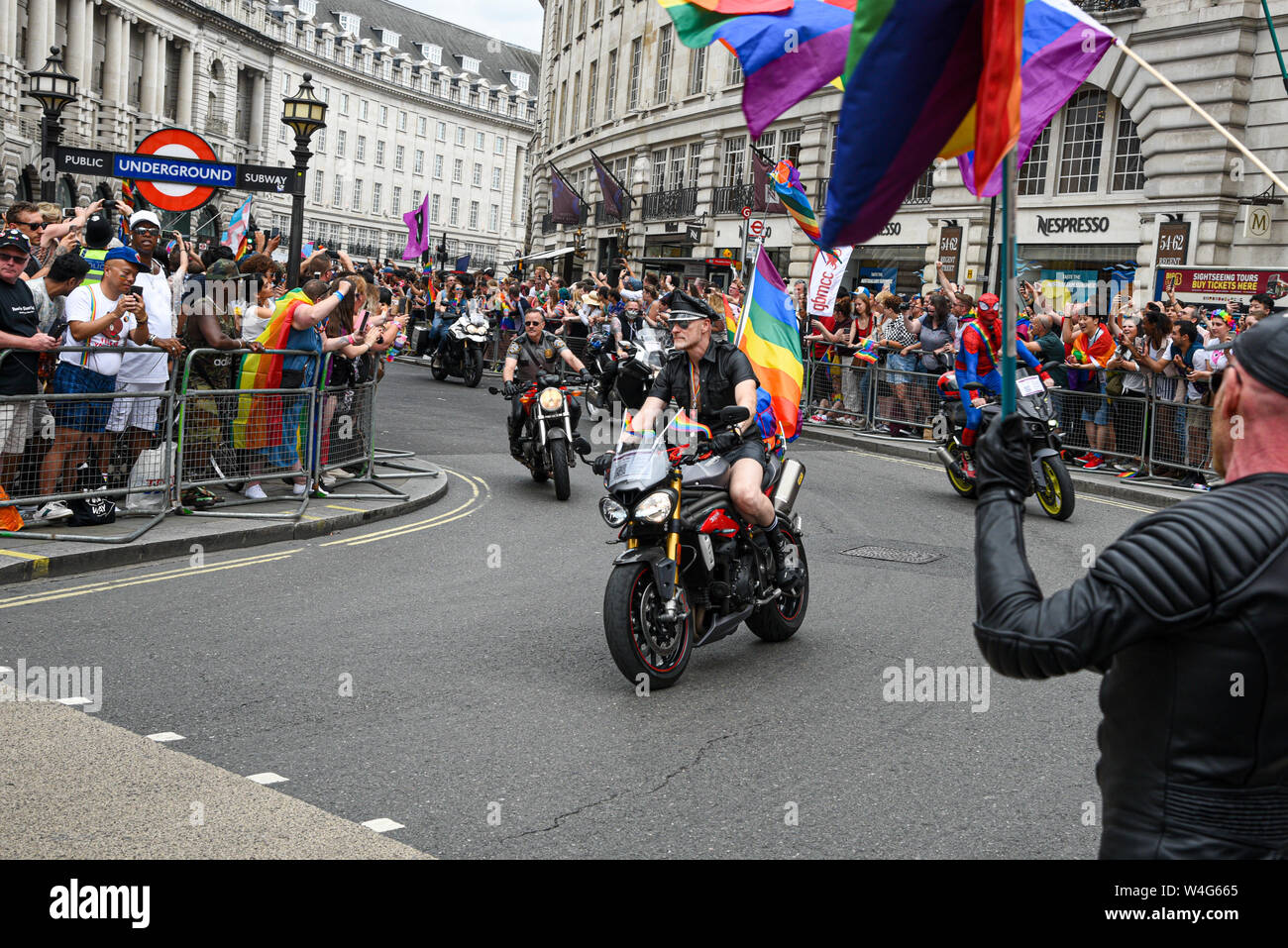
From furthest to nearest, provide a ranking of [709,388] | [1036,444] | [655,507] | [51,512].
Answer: [1036,444], [51,512], [709,388], [655,507]

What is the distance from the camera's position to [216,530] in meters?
9.48

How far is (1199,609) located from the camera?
217 centimetres

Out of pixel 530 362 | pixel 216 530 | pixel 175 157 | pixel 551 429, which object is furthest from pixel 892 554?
pixel 175 157

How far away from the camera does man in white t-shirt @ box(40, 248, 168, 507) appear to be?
357 inches

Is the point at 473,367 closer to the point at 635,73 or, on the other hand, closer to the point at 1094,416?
the point at 1094,416

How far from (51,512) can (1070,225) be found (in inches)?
919

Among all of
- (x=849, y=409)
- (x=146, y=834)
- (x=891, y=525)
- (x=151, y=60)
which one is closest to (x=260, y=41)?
(x=151, y=60)

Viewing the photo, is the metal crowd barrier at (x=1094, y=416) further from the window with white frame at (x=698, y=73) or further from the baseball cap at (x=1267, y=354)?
the window with white frame at (x=698, y=73)

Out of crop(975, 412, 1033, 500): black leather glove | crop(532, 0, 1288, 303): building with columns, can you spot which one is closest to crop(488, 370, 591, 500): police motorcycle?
crop(532, 0, 1288, 303): building with columns

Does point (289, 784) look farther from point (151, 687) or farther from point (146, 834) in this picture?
point (151, 687)

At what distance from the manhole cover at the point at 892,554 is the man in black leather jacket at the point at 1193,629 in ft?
25.8

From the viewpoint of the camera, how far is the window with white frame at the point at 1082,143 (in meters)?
27.4

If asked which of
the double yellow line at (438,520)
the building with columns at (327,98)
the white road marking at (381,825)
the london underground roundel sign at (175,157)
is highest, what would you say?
the building with columns at (327,98)

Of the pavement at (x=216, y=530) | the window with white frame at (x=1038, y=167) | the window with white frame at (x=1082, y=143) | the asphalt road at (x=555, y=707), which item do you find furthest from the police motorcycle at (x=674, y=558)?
the window with white frame at (x=1038, y=167)
